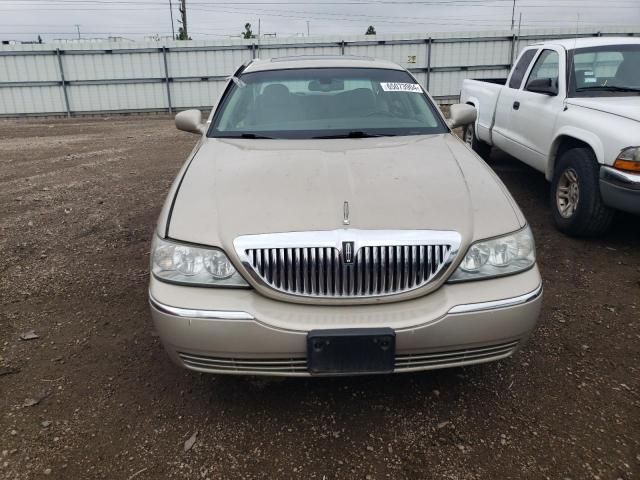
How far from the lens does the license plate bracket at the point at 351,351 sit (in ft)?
6.73

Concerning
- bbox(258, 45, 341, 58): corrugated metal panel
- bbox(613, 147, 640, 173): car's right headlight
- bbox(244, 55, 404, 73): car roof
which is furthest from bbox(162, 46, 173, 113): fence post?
bbox(613, 147, 640, 173): car's right headlight

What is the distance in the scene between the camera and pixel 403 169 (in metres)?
2.70

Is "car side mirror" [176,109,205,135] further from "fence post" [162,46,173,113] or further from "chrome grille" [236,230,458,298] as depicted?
"fence post" [162,46,173,113]

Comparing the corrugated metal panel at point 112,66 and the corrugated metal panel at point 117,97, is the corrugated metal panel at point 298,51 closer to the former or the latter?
the corrugated metal panel at point 112,66

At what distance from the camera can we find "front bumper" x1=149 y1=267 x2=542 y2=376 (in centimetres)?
209

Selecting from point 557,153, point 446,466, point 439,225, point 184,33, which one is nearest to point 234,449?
point 446,466

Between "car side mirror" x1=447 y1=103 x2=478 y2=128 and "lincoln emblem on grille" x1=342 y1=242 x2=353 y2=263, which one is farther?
"car side mirror" x1=447 y1=103 x2=478 y2=128

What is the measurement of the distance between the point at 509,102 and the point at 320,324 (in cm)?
481

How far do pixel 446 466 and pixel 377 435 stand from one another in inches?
12.9

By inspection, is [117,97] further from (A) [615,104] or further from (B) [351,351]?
(B) [351,351]

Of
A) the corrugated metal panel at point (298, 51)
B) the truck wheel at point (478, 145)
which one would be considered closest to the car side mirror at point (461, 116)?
the truck wheel at point (478, 145)

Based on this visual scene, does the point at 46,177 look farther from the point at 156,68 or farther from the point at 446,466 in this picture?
the point at 156,68

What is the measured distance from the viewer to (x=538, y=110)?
5227mm

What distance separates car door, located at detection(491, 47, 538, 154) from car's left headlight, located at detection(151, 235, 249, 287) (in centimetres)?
457
